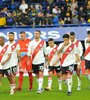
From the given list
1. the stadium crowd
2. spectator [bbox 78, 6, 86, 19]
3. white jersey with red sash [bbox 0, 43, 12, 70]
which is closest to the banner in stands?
the stadium crowd

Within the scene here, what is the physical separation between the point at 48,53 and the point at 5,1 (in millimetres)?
15820

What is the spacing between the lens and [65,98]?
16984 millimetres

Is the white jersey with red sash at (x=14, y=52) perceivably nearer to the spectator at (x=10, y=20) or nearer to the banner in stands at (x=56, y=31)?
the spectator at (x=10, y=20)

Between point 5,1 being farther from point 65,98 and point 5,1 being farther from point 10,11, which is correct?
point 65,98

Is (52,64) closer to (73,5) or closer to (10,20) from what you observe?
(10,20)

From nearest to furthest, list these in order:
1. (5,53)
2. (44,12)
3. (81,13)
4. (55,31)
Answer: (5,53) → (55,31) → (81,13) → (44,12)

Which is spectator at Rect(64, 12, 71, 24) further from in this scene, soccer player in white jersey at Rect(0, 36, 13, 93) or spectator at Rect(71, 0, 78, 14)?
soccer player in white jersey at Rect(0, 36, 13, 93)

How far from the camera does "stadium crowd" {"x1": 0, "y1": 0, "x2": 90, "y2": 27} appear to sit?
31.0m

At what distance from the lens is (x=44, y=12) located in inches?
1282

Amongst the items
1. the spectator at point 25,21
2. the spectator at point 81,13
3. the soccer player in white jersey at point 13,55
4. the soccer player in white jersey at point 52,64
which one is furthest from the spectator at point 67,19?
the soccer player in white jersey at point 13,55

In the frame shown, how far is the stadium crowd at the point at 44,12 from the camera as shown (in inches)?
1222

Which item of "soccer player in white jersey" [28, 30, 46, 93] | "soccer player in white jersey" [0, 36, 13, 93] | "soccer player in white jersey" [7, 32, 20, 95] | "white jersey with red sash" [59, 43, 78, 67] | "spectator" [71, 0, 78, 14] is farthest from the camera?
"spectator" [71, 0, 78, 14]

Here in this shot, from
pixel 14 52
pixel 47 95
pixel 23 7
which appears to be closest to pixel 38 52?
pixel 14 52

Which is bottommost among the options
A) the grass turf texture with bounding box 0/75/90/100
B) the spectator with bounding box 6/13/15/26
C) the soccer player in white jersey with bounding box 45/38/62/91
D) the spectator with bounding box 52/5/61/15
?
the grass turf texture with bounding box 0/75/90/100
